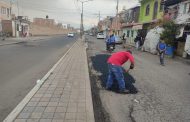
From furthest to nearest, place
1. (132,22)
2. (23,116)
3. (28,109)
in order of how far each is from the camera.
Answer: (132,22) → (28,109) → (23,116)

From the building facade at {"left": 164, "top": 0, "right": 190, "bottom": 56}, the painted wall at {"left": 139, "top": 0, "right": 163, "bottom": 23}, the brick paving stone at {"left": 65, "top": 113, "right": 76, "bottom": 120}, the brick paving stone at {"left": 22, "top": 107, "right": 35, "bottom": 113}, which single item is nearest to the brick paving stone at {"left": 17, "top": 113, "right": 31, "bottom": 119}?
the brick paving stone at {"left": 22, "top": 107, "right": 35, "bottom": 113}

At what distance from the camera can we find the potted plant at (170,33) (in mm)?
20266

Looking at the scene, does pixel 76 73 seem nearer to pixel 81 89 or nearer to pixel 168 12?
Result: pixel 81 89

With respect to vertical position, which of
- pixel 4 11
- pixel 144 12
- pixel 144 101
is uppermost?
pixel 4 11

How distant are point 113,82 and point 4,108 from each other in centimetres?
387

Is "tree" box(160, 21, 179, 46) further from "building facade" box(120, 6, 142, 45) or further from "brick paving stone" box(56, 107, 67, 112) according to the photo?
"brick paving stone" box(56, 107, 67, 112)

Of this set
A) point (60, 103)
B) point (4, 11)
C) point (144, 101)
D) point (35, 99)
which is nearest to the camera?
point (60, 103)

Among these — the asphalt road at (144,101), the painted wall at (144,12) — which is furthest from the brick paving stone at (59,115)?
the painted wall at (144,12)

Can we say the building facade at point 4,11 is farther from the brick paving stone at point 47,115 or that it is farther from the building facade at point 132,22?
the brick paving stone at point 47,115

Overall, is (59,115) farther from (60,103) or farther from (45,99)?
(45,99)

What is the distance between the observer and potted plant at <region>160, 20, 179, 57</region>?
2027 centimetres

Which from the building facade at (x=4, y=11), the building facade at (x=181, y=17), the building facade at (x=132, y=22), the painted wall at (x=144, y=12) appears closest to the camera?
the building facade at (x=181, y=17)

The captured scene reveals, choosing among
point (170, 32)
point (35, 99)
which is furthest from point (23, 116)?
point (170, 32)

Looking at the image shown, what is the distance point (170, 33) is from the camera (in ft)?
66.9
